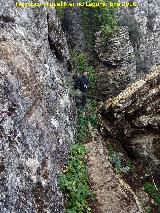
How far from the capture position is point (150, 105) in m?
14.4

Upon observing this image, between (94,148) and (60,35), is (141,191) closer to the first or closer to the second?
(94,148)

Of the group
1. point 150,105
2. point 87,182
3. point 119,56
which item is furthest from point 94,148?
point 119,56

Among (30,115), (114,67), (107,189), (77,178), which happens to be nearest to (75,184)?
(77,178)

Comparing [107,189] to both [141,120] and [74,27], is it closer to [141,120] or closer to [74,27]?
[141,120]

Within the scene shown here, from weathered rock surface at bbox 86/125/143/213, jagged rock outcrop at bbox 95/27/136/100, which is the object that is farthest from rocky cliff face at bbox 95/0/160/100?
weathered rock surface at bbox 86/125/143/213

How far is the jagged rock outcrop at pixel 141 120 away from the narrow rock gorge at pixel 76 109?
0.14ft

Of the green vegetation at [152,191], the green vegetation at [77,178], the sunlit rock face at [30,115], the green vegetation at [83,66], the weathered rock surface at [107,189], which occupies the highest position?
the sunlit rock face at [30,115]

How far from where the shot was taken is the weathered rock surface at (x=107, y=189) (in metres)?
10.6

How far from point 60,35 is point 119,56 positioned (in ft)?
16.0

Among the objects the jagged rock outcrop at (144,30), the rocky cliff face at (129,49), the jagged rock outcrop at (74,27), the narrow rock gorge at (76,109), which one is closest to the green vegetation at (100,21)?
the narrow rock gorge at (76,109)

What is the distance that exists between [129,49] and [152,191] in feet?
27.5

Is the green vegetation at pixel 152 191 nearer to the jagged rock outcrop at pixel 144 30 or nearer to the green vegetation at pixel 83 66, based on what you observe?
the green vegetation at pixel 83 66

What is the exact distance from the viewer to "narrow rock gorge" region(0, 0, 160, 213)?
8281mm

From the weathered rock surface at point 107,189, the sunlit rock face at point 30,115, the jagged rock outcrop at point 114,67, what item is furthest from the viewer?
the jagged rock outcrop at point 114,67
